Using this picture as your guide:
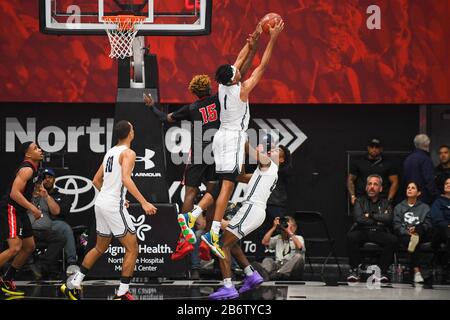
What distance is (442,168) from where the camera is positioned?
15.8 metres

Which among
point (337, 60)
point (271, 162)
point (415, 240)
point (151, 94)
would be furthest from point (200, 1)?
point (415, 240)

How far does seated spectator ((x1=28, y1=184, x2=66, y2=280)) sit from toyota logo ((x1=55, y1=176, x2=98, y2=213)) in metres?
1.85

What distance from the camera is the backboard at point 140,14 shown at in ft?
44.4

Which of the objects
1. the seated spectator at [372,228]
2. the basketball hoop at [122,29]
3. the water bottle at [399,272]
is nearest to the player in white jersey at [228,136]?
the basketball hoop at [122,29]

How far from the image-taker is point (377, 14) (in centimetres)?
1630

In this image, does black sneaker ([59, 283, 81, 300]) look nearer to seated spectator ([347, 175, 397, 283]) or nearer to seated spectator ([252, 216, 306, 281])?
seated spectator ([252, 216, 306, 281])

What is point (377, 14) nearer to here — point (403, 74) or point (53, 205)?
point (403, 74)

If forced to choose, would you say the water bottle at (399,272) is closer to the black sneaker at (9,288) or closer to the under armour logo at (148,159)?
the under armour logo at (148,159)

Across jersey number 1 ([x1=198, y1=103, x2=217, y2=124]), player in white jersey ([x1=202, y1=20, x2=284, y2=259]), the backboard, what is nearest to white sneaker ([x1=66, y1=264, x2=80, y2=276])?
player in white jersey ([x1=202, y1=20, x2=284, y2=259])

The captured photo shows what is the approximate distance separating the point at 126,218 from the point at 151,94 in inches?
99.7

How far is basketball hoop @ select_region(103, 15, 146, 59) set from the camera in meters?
13.6

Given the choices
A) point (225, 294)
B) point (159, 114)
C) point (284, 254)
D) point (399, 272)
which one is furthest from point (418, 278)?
point (159, 114)

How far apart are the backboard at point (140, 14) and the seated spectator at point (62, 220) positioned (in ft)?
7.82

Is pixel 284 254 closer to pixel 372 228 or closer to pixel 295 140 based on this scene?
pixel 372 228
